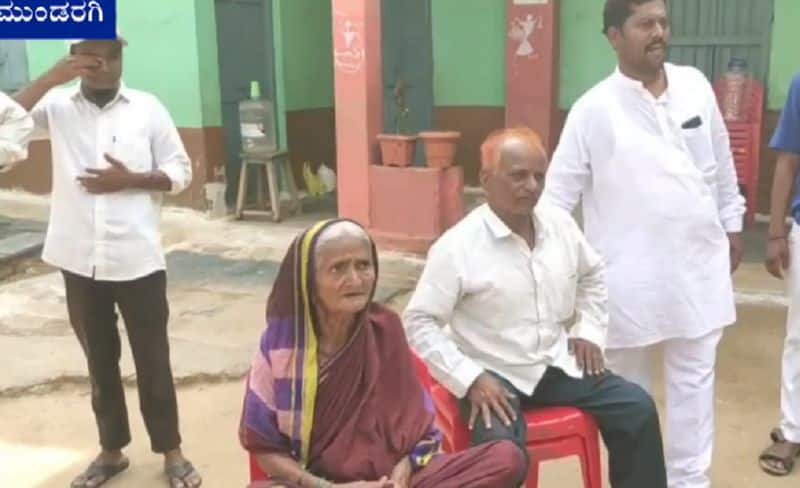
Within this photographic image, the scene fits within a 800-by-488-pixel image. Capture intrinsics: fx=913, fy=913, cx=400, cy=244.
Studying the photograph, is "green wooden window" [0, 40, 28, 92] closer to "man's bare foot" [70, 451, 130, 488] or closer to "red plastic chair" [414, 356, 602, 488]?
"man's bare foot" [70, 451, 130, 488]

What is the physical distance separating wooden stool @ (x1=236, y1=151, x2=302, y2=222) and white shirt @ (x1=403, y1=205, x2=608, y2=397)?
5.15m

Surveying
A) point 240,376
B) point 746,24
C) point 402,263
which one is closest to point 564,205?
point 240,376

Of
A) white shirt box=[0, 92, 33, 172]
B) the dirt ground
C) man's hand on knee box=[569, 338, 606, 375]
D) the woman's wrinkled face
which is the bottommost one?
the dirt ground

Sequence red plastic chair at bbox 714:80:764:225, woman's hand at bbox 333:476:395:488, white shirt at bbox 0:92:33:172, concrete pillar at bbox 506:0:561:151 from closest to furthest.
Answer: woman's hand at bbox 333:476:395:488
white shirt at bbox 0:92:33:172
red plastic chair at bbox 714:80:764:225
concrete pillar at bbox 506:0:561:151

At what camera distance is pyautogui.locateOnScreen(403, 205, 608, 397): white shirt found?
7.77 ft

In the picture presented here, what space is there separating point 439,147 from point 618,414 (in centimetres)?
387

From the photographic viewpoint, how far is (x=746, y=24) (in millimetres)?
6789

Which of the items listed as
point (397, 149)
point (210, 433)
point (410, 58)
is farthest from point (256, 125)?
point (210, 433)

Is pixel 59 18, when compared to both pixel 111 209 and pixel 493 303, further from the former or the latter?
pixel 493 303

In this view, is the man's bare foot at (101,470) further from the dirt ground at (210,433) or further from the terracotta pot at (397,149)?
the terracotta pot at (397,149)

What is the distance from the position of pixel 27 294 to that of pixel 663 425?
3.87 m

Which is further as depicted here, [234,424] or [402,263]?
[402,263]

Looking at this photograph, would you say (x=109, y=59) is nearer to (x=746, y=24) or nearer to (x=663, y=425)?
(x=663, y=425)

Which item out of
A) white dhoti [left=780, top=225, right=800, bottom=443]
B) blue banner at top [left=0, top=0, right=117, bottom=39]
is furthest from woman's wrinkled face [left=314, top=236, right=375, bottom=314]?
white dhoti [left=780, top=225, right=800, bottom=443]
